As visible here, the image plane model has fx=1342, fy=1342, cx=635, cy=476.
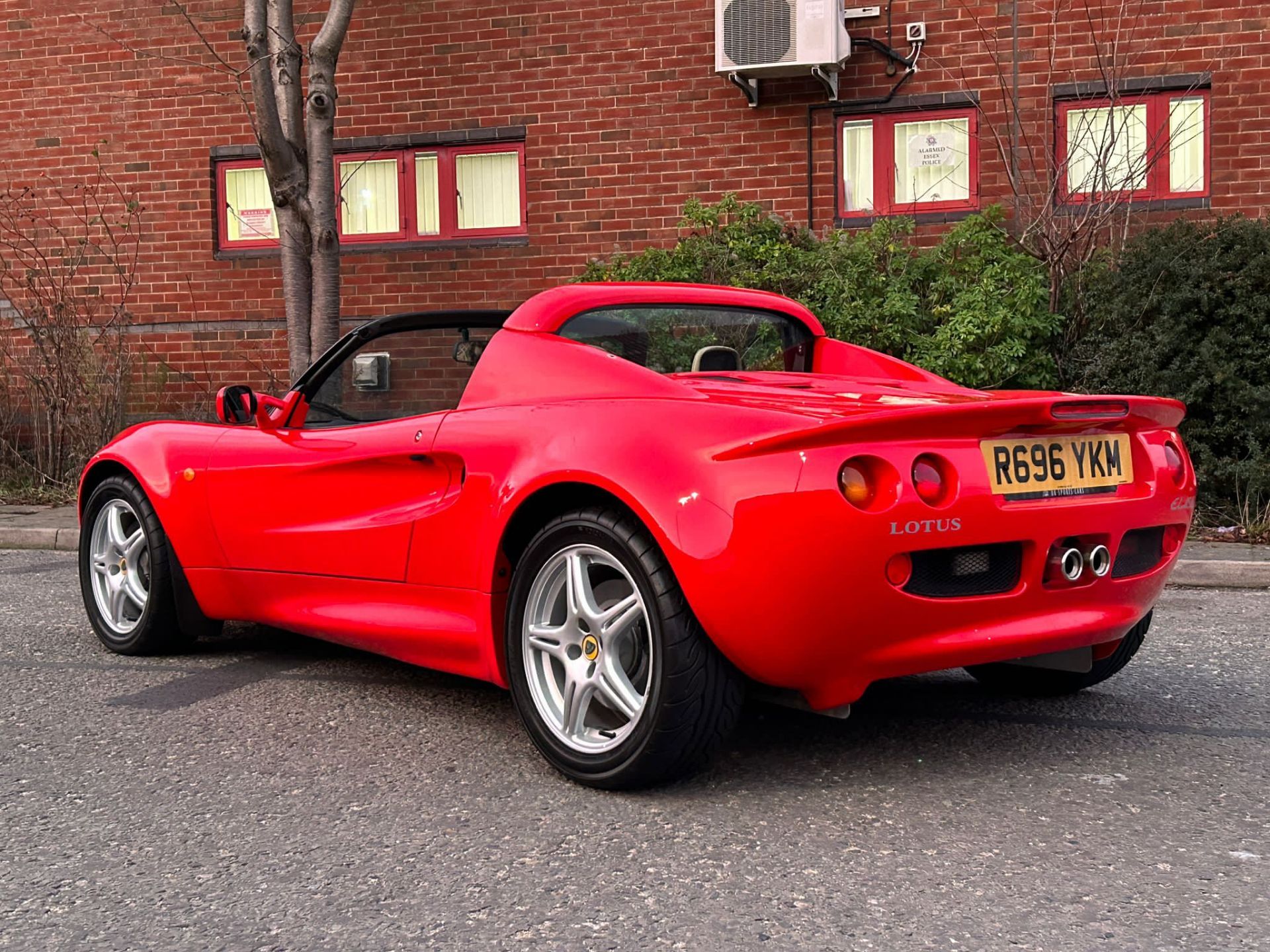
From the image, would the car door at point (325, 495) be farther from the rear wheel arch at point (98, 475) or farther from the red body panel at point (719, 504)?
the rear wheel arch at point (98, 475)

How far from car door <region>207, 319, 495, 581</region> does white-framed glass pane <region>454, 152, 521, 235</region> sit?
8.86 metres

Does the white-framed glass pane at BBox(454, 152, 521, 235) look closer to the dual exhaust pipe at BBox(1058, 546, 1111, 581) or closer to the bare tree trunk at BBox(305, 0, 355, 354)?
the bare tree trunk at BBox(305, 0, 355, 354)

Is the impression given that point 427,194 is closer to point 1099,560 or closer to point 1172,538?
point 1172,538

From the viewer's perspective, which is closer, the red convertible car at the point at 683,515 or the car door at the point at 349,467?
the red convertible car at the point at 683,515

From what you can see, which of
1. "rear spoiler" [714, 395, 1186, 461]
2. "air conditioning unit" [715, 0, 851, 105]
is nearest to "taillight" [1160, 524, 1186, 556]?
"rear spoiler" [714, 395, 1186, 461]

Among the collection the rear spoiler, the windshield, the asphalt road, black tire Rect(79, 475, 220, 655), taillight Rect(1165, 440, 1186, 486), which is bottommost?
the asphalt road

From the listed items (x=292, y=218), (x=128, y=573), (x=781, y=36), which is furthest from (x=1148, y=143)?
(x=128, y=573)

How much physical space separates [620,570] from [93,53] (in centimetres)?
1309

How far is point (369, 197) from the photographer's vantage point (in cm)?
1382

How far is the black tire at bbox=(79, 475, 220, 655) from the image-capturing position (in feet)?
16.4

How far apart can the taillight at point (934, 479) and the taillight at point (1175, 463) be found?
0.85 m

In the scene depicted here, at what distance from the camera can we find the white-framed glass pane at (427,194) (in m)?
13.6

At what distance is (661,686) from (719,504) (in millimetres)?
455

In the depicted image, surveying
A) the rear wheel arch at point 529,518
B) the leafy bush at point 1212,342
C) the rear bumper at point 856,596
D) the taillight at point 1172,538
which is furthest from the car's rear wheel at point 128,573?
the leafy bush at point 1212,342
